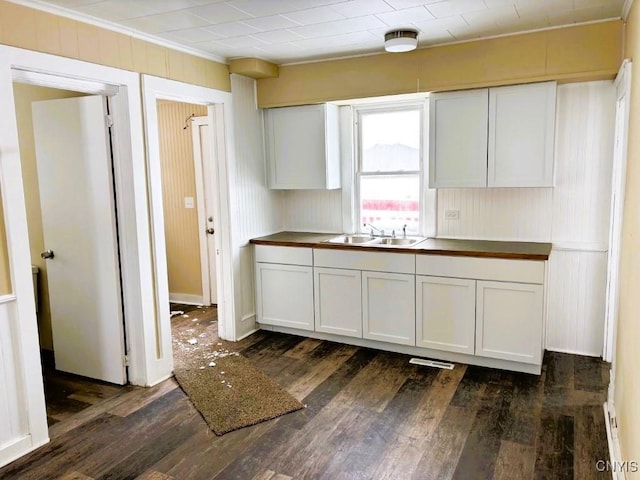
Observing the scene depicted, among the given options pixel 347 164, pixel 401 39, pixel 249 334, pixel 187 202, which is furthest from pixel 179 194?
pixel 401 39

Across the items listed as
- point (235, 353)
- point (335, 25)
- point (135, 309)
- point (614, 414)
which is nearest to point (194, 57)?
point (335, 25)

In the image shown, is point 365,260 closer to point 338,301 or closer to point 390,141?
point 338,301

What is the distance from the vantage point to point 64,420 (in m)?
3.02

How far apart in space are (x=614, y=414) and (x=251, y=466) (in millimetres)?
1982

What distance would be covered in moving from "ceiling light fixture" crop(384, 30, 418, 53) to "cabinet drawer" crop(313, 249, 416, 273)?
1.53 metres

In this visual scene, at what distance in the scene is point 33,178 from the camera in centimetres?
382

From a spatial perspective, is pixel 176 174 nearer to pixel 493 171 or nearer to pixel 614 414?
pixel 493 171

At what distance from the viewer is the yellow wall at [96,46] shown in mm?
2562

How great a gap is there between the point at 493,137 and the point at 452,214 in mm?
781

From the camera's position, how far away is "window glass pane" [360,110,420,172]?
14.2 feet

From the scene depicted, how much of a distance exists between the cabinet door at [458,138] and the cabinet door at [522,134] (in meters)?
0.07

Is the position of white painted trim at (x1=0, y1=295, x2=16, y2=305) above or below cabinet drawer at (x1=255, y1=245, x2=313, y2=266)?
above

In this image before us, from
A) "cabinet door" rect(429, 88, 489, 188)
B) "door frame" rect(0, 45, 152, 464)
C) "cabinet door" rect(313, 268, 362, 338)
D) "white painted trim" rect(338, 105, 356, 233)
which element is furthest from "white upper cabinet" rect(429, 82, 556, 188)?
"door frame" rect(0, 45, 152, 464)
